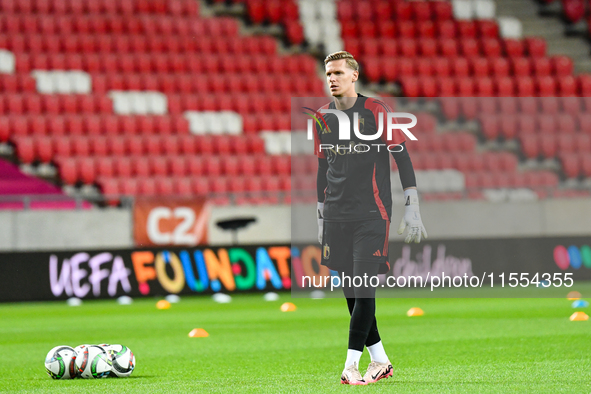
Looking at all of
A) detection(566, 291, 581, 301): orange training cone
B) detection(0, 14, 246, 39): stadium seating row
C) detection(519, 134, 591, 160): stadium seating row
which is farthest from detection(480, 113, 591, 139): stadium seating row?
detection(0, 14, 246, 39): stadium seating row

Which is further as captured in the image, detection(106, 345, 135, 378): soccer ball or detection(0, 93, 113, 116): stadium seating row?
detection(0, 93, 113, 116): stadium seating row

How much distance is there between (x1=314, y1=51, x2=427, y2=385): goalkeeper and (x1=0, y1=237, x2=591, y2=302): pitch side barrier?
7.80m

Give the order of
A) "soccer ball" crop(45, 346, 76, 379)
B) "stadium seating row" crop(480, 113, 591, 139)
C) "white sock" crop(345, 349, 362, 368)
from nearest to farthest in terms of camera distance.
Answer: "white sock" crop(345, 349, 362, 368) < "soccer ball" crop(45, 346, 76, 379) < "stadium seating row" crop(480, 113, 591, 139)

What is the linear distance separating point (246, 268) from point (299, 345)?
6.30 m

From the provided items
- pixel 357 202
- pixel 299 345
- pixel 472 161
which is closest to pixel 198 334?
A: pixel 299 345

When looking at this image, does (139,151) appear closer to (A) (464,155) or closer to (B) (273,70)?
(B) (273,70)

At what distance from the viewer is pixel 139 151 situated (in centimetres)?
1734

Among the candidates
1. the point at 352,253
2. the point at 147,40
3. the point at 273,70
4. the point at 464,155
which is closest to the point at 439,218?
the point at 464,155

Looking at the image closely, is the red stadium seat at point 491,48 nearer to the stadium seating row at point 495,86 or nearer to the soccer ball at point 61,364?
the stadium seating row at point 495,86

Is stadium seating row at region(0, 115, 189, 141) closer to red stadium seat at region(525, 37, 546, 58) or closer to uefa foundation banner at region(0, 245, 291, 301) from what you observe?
uefa foundation banner at region(0, 245, 291, 301)

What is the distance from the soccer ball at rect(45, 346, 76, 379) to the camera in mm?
5918

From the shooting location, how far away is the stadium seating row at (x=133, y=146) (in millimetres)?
16656

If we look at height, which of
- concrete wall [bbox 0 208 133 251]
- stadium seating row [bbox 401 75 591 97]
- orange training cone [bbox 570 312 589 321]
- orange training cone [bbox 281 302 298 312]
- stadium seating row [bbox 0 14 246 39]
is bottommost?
orange training cone [bbox 281 302 298 312]

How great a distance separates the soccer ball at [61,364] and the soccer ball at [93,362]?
4 centimetres
